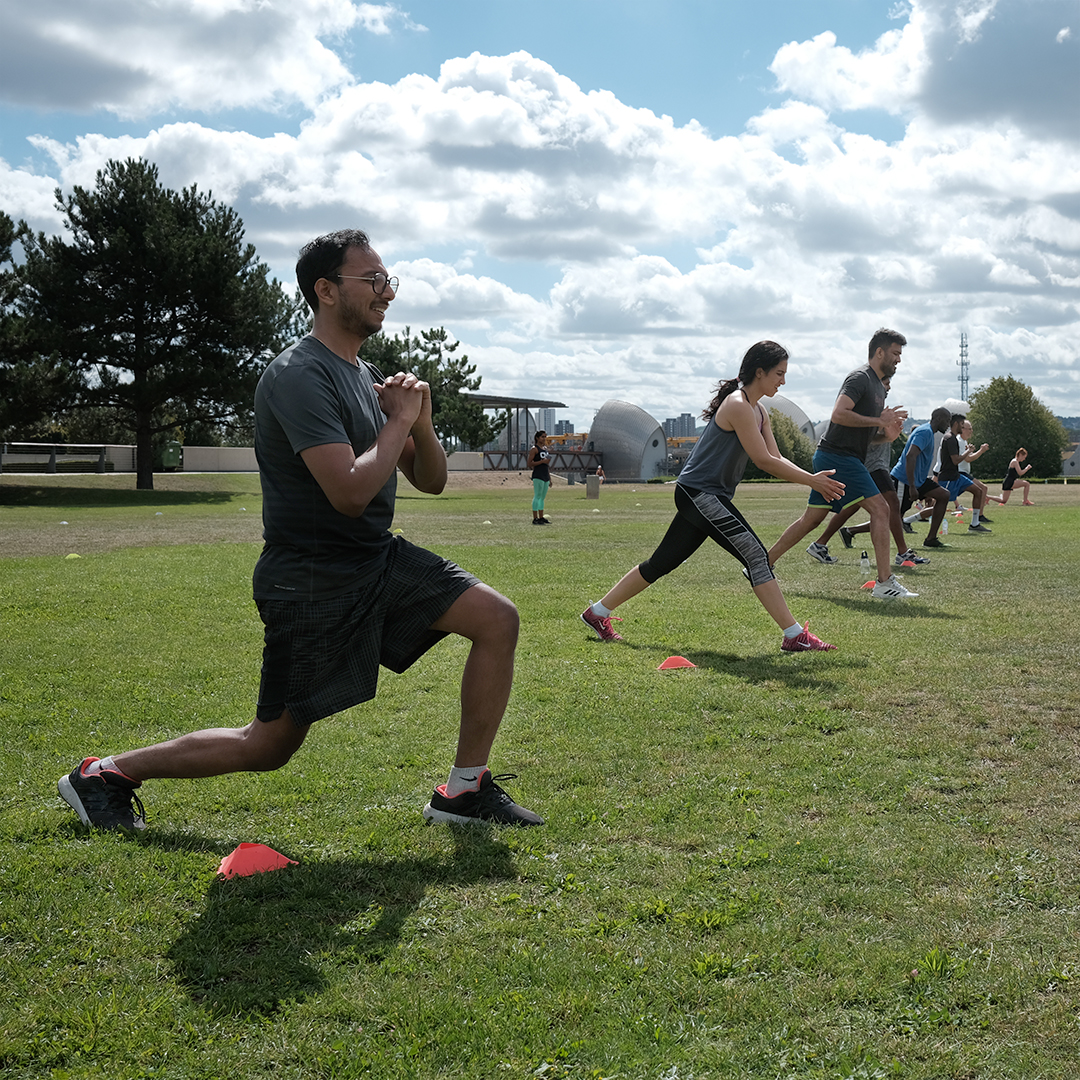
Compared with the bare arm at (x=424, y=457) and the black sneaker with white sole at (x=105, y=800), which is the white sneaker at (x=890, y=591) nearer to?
the bare arm at (x=424, y=457)

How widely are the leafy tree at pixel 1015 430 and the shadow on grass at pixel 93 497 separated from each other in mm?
58301

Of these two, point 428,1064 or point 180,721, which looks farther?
point 180,721


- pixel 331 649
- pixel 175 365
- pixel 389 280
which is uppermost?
pixel 175 365

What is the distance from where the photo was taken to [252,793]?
423 centimetres

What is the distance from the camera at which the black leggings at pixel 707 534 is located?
7.11 m

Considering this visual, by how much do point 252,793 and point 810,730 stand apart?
2.61 metres

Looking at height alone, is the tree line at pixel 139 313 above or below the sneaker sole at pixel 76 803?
above

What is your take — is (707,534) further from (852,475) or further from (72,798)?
(72,798)

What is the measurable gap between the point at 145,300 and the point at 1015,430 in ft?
208

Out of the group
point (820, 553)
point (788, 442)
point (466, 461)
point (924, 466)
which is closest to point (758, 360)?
point (820, 553)

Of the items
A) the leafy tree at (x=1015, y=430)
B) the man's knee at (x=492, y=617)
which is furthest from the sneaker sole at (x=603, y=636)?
the leafy tree at (x=1015, y=430)

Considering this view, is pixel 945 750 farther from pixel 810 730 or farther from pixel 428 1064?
pixel 428 1064

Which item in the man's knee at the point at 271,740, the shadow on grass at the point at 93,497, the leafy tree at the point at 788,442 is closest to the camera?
the man's knee at the point at 271,740

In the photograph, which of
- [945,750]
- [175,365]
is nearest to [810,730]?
[945,750]
